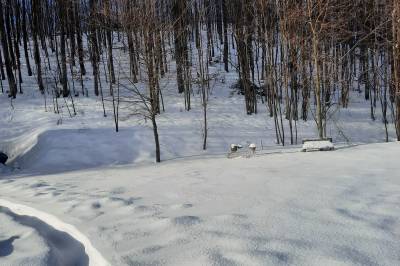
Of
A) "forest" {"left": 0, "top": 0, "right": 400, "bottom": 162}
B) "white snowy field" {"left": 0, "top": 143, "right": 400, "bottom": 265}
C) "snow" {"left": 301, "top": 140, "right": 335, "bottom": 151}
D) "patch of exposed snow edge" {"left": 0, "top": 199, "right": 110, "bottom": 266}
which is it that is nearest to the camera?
"white snowy field" {"left": 0, "top": 143, "right": 400, "bottom": 265}

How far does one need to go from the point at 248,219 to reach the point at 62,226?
Result: 2.07 metres

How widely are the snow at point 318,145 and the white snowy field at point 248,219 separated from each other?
177 inches

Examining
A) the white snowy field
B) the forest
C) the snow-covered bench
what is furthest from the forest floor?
the forest

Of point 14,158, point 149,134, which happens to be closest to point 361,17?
point 149,134

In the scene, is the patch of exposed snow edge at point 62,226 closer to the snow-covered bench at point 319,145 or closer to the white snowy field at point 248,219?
the white snowy field at point 248,219

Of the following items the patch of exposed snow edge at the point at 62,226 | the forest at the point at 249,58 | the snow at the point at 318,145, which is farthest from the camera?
the forest at the point at 249,58

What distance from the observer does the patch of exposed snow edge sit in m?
3.37

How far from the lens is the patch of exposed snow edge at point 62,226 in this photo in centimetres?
337

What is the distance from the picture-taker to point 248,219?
4.02 meters

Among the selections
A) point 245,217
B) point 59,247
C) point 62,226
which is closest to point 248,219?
point 245,217

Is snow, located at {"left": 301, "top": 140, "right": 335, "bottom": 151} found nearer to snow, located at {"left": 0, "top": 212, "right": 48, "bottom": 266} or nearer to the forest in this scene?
the forest

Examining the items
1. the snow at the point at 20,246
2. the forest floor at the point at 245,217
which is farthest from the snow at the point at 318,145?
the snow at the point at 20,246

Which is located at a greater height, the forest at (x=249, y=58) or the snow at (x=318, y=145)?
the forest at (x=249, y=58)

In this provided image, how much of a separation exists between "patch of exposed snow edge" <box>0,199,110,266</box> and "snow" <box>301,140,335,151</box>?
26.8 ft
